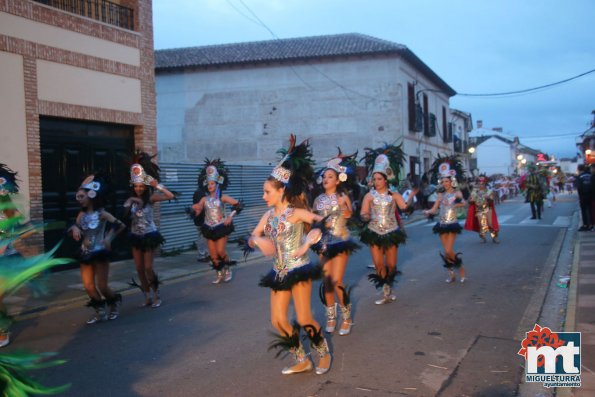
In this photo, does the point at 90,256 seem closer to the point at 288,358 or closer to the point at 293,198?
the point at 288,358

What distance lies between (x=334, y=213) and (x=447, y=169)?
3723 millimetres

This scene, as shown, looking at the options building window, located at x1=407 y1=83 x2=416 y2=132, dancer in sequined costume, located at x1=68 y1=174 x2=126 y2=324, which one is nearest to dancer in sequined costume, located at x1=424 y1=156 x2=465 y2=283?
dancer in sequined costume, located at x1=68 y1=174 x2=126 y2=324

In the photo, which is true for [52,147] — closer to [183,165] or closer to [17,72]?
[17,72]

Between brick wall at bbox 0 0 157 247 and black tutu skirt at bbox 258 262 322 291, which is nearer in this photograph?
black tutu skirt at bbox 258 262 322 291

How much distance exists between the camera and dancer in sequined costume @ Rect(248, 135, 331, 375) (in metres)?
4.95

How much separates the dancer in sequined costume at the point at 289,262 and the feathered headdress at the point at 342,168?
1.63 metres

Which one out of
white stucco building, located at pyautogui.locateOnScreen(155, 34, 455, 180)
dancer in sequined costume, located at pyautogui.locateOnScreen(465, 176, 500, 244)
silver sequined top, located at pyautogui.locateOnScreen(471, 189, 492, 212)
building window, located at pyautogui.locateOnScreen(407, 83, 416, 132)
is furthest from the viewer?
building window, located at pyautogui.locateOnScreen(407, 83, 416, 132)

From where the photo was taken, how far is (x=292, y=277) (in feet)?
16.2

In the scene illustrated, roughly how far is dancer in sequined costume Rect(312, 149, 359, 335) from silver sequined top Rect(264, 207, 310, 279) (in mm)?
1279

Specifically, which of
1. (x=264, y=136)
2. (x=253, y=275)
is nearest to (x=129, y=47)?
(x=253, y=275)

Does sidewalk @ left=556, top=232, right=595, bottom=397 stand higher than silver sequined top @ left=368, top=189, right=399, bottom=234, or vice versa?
silver sequined top @ left=368, top=189, right=399, bottom=234

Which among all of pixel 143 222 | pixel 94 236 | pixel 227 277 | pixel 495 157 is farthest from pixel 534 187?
pixel 495 157

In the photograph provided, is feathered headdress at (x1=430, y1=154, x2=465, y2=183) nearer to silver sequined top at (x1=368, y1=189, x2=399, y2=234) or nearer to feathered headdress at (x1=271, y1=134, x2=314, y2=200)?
silver sequined top at (x1=368, y1=189, x2=399, y2=234)

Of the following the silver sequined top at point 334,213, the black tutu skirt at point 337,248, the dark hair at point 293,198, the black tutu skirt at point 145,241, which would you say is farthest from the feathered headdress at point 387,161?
the black tutu skirt at point 145,241
